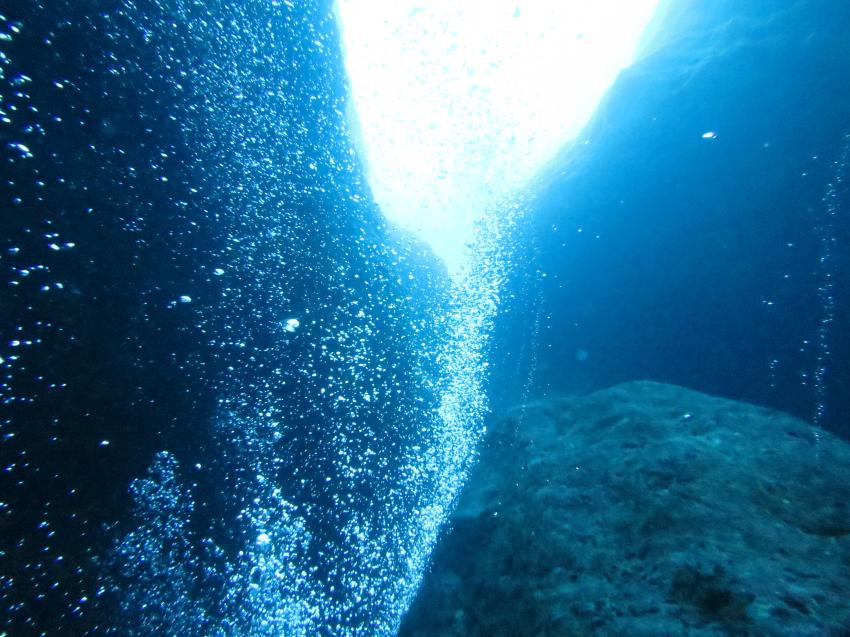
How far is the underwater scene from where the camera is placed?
4.05 m

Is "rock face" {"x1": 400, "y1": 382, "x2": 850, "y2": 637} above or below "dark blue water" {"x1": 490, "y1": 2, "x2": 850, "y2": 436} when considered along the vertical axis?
below

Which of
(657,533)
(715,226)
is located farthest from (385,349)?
(715,226)

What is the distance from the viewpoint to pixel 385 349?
12.9 metres

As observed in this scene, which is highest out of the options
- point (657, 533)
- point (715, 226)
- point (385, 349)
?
point (715, 226)

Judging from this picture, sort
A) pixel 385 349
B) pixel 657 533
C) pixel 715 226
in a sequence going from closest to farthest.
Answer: pixel 657 533, pixel 715 226, pixel 385 349

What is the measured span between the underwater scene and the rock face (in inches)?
1.4

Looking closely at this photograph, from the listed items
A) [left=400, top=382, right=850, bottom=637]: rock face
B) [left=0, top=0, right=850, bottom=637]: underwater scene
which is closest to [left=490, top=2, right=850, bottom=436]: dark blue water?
[left=0, top=0, right=850, bottom=637]: underwater scene

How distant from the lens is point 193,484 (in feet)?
23.5

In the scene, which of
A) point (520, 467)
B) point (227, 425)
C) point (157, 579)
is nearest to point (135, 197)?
point (227, 425)

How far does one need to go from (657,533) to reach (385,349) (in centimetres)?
990

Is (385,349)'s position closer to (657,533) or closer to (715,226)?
(657,533)

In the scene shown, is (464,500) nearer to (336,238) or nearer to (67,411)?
(67,411)

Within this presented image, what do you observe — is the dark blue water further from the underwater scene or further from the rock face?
the rock face

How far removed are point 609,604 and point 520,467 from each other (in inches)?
126
